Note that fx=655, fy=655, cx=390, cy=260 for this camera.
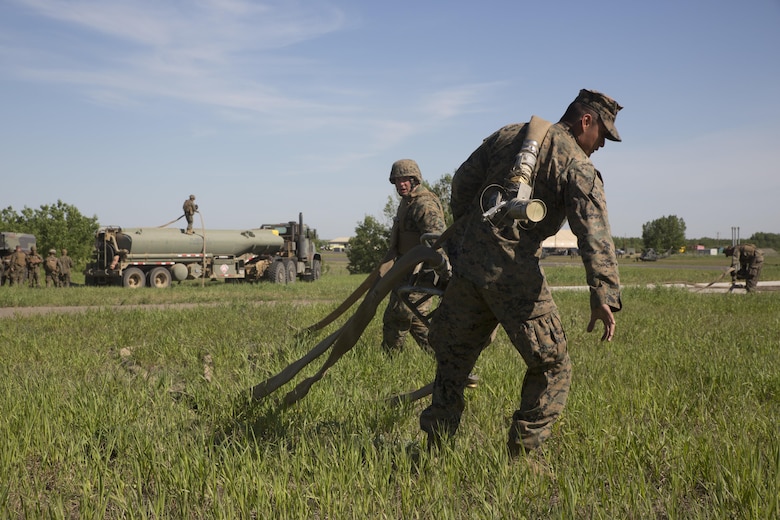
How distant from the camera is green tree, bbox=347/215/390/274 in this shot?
38.5 metres

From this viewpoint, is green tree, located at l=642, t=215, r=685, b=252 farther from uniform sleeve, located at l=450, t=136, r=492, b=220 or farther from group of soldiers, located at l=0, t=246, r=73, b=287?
uniform sleeve, located at l=450, t=136, r=492, b=220

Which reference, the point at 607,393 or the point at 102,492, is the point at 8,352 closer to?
the point at 102,492

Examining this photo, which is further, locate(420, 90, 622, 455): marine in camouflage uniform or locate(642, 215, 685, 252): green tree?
locate(642, 215, 685, 252): green tree

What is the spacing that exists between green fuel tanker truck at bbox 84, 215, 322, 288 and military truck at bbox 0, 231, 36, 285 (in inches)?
112

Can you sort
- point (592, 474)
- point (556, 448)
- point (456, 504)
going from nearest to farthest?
1. point (456, 504)
2. point (592, 474)
3. point (556, 448)

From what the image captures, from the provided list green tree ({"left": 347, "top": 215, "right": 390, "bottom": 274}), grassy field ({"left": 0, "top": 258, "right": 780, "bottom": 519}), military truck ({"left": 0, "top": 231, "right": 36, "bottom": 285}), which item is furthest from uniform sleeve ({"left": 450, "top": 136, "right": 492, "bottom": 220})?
green tree ({"left": 347, "top": 215, "right": 390, "bottom": 274})

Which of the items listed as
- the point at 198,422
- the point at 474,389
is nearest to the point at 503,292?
the point at 474,389

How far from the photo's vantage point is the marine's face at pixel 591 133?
3.24m

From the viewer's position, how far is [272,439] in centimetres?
377

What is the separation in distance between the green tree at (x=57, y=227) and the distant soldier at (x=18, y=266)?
1519 centimetres

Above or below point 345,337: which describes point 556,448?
below

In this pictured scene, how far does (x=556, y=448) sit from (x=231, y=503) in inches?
72.6

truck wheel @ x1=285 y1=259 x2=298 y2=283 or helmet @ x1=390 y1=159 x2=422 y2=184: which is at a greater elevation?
helmet @ x1=390 y1=159 x2=422 y2=184

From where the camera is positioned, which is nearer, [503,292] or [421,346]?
[503,292]
